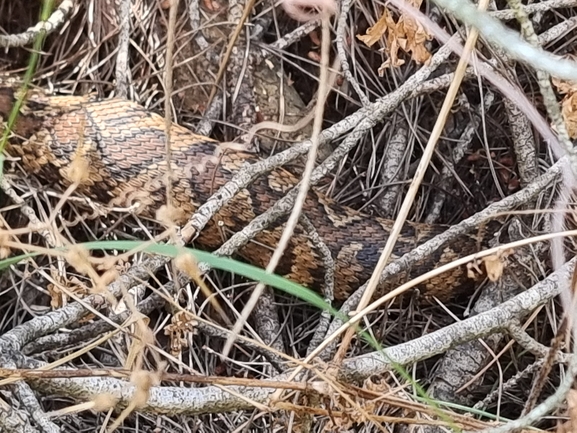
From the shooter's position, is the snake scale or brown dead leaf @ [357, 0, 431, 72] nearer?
brown dead leaf @ [357, 0, 431, 72]

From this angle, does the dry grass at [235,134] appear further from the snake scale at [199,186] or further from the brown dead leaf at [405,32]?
the brown dead leaf at [405,32]

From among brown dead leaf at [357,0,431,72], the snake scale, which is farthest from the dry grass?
brown dead leaf at [357,0,431,72]

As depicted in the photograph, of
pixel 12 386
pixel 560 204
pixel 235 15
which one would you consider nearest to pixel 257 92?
pixel 235 15

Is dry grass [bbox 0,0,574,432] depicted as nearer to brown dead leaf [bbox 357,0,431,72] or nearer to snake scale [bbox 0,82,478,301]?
snake scale [bbox 0,82,478,301]

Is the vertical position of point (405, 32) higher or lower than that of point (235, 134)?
higher

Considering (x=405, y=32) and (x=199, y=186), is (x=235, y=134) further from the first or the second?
(x=405, y=32)

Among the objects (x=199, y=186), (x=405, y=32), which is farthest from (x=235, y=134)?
(x=405, y=32)

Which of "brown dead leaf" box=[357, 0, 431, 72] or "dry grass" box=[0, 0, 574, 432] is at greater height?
"brown dead leaf" box=[357, 0, 431, 72]

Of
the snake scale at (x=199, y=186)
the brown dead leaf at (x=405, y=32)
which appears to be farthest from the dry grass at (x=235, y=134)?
the brown dead leaf at (x=405, y=32)

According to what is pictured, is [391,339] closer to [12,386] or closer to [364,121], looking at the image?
[364,121]
